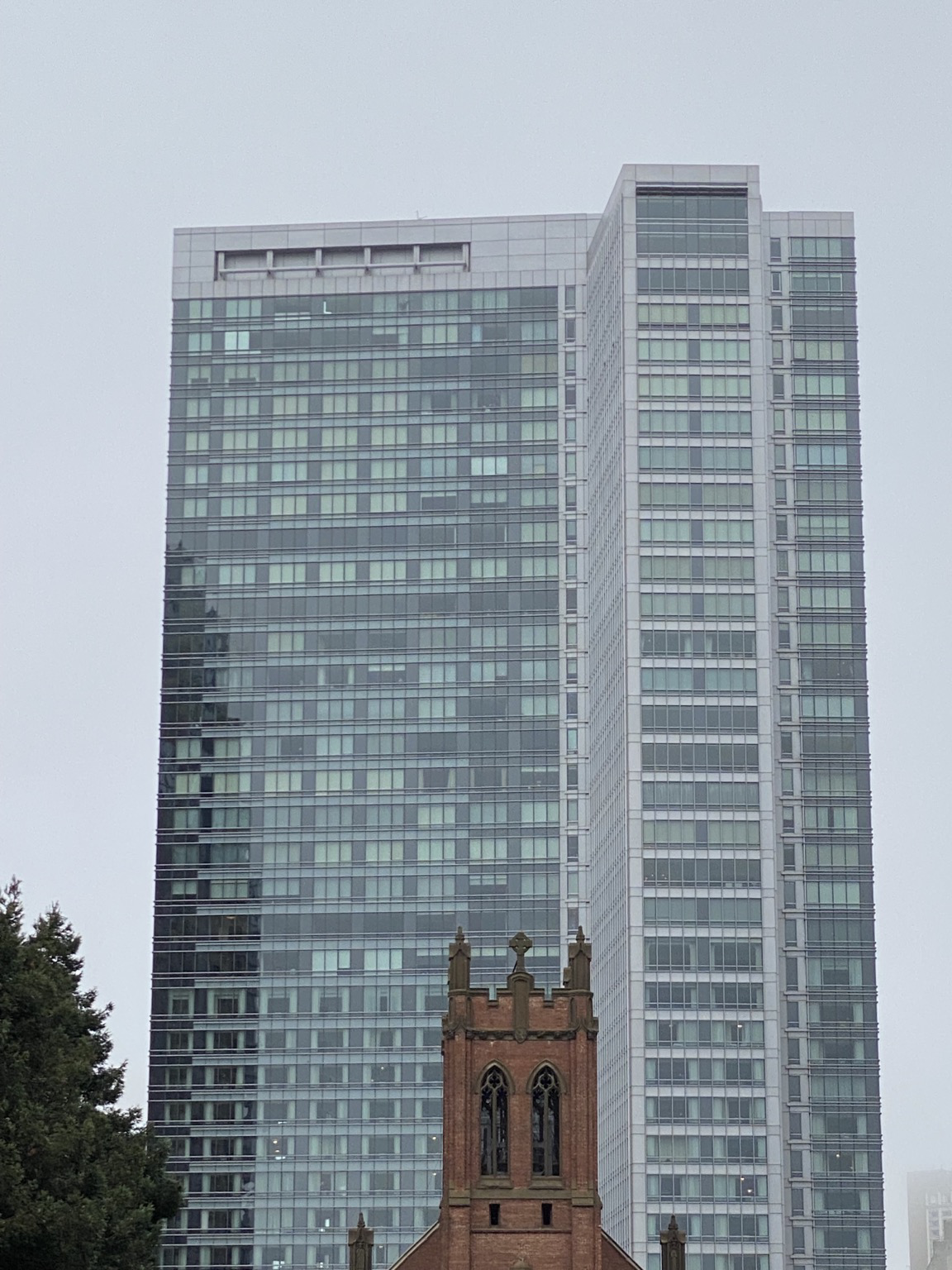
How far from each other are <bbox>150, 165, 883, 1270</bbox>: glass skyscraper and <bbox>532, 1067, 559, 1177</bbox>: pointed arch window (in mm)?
73674

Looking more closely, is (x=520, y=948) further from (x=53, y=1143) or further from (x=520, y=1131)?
(x=53, y=1143)

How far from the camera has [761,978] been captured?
16850 cm

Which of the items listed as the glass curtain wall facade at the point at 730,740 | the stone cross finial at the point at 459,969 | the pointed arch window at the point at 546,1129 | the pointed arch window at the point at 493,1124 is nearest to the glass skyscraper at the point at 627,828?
the glass curtain wall facade at the point at 730,740

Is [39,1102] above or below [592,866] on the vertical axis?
below

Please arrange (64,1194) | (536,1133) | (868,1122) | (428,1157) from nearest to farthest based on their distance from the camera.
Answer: (64,1194)
(536,1133)
(868,1122)
(428,1157)

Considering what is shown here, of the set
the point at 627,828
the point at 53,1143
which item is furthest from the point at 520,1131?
the point at 627,828

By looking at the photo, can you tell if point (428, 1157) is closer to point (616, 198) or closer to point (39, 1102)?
point (616, 198)

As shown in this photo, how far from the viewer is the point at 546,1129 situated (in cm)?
8925

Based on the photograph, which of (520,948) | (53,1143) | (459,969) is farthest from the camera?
(459,969)

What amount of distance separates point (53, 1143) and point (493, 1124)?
26576 millimetres

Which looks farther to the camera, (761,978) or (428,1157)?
(428,1157)

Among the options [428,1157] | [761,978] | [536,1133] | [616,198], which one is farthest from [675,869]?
[536,1133]

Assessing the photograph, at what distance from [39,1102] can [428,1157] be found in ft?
399

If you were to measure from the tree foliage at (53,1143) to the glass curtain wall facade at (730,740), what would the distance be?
298 feet
